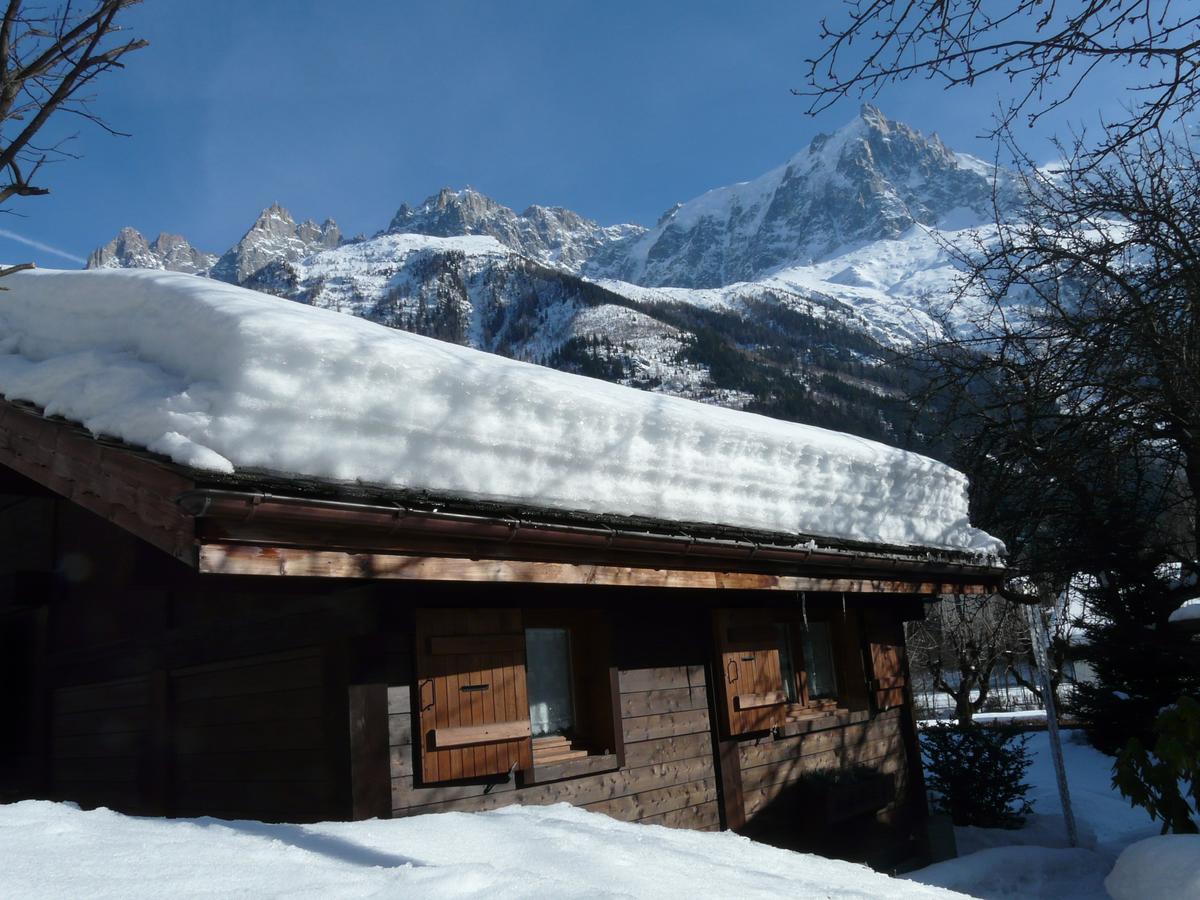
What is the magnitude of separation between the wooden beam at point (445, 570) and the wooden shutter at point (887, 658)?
96.1 inches

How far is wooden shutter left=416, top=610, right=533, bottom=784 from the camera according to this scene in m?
4.31

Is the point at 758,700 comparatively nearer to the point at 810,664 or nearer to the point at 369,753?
the point at 810,664

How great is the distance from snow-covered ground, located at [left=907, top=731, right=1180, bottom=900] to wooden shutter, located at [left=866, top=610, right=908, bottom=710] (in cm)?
142

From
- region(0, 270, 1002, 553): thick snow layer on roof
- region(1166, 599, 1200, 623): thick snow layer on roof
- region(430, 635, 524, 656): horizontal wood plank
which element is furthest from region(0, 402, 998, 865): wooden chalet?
region(1166, 599, 1200, 623): thick snow layer on roof

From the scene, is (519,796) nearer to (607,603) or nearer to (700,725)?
(607,603)

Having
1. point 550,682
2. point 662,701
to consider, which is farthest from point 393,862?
point 662,701

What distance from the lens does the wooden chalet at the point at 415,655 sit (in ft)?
11.7

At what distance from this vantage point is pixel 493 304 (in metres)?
119

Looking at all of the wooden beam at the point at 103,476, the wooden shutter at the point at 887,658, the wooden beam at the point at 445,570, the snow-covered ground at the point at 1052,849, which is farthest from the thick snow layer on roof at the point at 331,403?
the snow-covered ground at the point at 1052,849

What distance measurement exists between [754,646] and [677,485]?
1730 millimetres

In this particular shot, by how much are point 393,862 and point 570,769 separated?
89.9 inches

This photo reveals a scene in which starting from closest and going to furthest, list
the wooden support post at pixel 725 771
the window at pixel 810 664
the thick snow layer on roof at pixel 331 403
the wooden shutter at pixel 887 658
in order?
the thick snow layer on roof at pixel 331 403
the wooden support post at pixel 725 771
the window at pixel 810 664
the wooden shutter at pixel 887 658

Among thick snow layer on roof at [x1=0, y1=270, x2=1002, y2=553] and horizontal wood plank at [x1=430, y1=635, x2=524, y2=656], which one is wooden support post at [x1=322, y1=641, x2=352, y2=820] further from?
thick snow layer on roof at [x1=0, y1=270, x2=1002, y2=553]

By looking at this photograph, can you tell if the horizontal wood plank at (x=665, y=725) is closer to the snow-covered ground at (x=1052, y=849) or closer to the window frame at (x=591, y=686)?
the window frame at (x=591, y=686)
